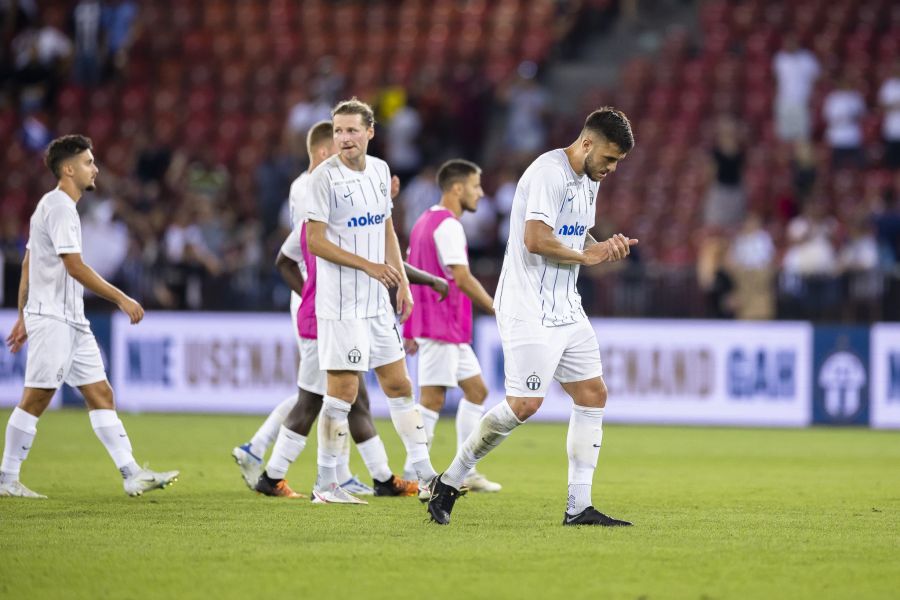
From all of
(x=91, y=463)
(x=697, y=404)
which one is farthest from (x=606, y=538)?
(x=697, y=404)

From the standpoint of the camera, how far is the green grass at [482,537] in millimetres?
6359

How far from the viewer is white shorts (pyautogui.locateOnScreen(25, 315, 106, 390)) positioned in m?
9.58

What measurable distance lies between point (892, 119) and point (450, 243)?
11.4 metres

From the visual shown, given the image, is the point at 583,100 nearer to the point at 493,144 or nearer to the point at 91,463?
the point at 493,144

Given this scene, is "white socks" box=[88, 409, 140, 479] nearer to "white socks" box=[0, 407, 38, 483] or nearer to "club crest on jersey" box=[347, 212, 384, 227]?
"white socks" box=[0, 407, 38, 483]

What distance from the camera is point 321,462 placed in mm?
9266

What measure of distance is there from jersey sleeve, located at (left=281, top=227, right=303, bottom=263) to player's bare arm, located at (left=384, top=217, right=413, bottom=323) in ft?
2.40

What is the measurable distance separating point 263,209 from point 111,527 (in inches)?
516

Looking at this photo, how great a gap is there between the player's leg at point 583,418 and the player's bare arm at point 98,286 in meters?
2.83

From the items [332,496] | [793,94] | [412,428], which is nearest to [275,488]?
[332,496]

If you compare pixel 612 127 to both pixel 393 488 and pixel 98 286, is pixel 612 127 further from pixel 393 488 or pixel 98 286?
pixel 98 286

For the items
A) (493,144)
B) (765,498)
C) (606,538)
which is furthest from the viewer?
(493,144)

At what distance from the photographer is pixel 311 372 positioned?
9.73 m

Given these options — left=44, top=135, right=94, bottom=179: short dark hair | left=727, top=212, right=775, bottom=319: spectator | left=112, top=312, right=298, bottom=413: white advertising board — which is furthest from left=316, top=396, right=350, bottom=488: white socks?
left=727, top=212, right=775, bottom=319: spectator
